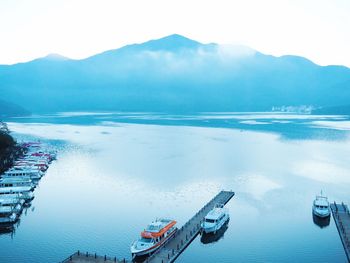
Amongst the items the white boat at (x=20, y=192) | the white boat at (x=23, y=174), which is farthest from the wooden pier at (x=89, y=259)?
the white boat at (x=23, y=174)

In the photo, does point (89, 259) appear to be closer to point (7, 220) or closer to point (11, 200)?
point (7, 220)

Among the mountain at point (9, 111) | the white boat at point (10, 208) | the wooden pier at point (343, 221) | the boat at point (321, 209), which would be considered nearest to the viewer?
the wooden pier at point (343, 221)

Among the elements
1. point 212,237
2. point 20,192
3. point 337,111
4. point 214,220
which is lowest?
point 212,237

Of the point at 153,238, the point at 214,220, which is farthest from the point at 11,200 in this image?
the point at 214,220

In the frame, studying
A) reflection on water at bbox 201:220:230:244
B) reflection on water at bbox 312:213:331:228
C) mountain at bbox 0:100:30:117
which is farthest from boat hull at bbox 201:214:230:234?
mountain at bbox 0:100:30:117

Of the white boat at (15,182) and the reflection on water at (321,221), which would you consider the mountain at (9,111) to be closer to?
the white boat at (15,182)

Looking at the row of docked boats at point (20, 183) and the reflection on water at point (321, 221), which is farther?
the row of docked boats at point (20, 183)
